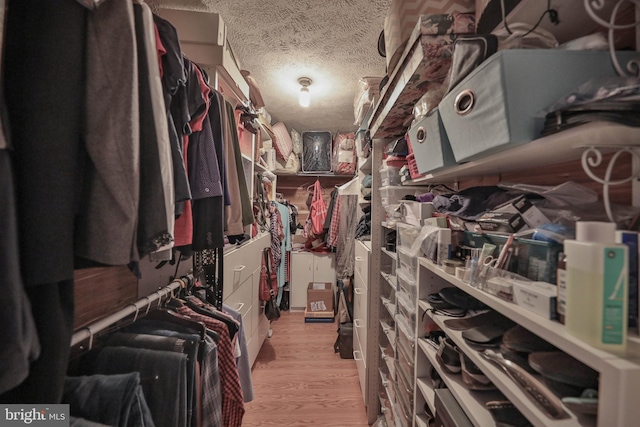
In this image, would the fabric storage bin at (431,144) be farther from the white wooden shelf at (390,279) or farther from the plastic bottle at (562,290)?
the white wooden shelf at (390,279)

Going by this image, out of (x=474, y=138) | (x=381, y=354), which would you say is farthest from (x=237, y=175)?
(x=381, y=354)

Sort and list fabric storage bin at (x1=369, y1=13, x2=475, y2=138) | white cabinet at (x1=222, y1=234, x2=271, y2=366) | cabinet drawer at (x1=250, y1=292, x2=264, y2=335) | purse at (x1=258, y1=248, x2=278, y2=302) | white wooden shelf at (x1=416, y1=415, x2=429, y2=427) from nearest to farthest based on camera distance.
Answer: fabric storage bin at (x1=369, y1=13, x2=475, y2=138), white wooden shelf at (x1=416, y1=415, x2=429, y2=427), white cabinet at (x1=222, y1=234, x2=271, y2=366), cabinet drawer at (x1=250, y1=292, x2=264, y2=335), purse at (x1=258, y1=248, x2=278, y2=302)

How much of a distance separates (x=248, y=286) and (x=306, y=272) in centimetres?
144

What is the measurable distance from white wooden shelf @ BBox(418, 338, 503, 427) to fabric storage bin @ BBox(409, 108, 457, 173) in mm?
624

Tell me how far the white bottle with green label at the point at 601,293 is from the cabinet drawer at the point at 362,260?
4.02 feet

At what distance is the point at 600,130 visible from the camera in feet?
1.16

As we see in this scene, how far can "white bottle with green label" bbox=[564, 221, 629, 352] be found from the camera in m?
0.31

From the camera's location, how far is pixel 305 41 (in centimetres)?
148

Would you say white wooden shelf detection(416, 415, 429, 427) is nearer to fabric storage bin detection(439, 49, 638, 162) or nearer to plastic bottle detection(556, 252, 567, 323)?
plastic bottle detection(556, 252, 567, 323)

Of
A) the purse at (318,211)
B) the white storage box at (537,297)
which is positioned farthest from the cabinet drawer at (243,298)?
the purse at (318,211)

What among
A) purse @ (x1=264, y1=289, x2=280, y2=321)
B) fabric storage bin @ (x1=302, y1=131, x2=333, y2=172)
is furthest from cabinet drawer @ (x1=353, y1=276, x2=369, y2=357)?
fabric storage bin @ (x1=302, y1=131, x2=333, y2=172)

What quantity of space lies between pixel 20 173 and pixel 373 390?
71.6 inches

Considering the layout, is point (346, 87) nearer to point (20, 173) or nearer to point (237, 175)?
point (237, 175)

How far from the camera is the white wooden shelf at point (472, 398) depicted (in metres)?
0.54
